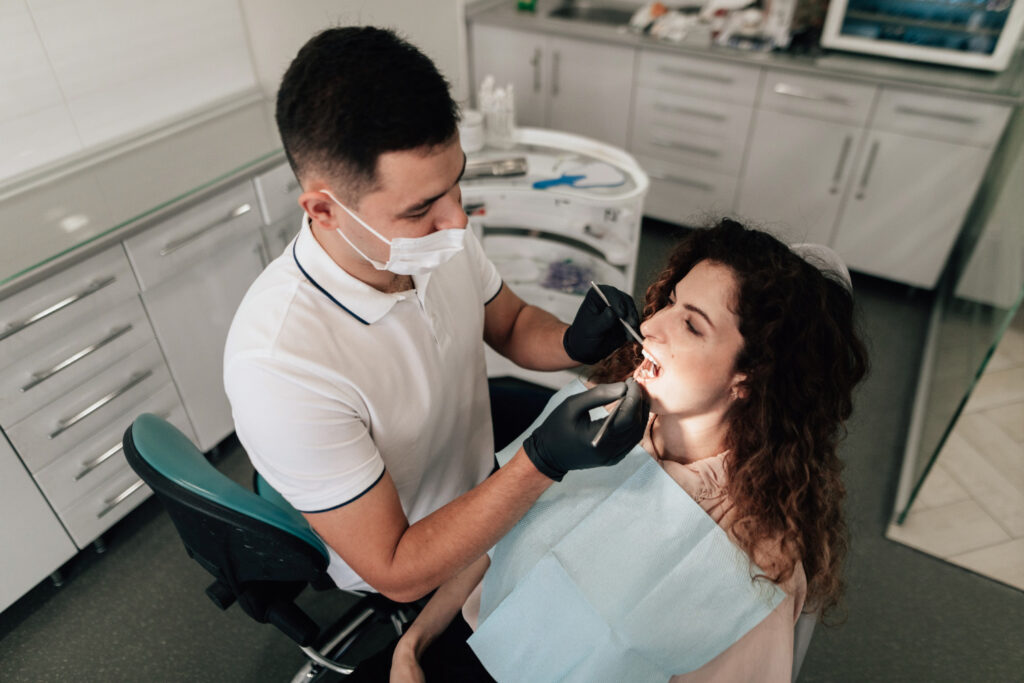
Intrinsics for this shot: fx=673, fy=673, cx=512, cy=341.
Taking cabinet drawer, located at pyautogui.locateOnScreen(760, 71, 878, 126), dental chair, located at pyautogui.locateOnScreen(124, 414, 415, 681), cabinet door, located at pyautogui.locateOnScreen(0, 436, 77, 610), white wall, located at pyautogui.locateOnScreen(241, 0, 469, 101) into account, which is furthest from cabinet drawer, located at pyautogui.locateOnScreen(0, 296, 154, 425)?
cabinet drawer, located at pyautogui.locateOnScreen(760, 71, 878, 126)

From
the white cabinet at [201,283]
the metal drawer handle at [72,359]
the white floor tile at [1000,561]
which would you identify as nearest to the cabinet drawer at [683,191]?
the white floor tile at [1000,561]

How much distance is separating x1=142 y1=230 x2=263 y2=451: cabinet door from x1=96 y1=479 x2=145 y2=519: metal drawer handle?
0.80ft

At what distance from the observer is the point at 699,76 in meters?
3.02

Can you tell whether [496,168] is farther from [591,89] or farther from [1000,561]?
[1000,561]

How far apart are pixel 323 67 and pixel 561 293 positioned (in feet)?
5.00

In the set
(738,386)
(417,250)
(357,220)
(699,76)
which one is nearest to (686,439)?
(738,386)

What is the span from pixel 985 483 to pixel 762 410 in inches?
66.5

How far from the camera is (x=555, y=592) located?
1129 millimetres

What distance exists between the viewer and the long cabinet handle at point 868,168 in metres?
2.81

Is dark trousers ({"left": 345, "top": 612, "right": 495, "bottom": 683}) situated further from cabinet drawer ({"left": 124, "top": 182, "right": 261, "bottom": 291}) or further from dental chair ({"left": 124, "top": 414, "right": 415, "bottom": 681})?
cabinet drawer ({"left": 124, "top": 182, "right": 261, "bottom": 291})

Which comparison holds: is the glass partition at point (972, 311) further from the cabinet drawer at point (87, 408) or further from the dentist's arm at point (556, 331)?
the cabinet drawer at point (87, 408)

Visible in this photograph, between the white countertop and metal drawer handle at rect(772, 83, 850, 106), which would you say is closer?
the white countertop

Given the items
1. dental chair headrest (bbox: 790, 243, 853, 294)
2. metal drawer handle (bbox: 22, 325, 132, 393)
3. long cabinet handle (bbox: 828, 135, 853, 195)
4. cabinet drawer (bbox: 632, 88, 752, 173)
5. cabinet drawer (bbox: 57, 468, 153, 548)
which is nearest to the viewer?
dental chair headrest (bbox: 790, 243, 853, 294)

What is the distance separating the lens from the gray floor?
180 centimetres
